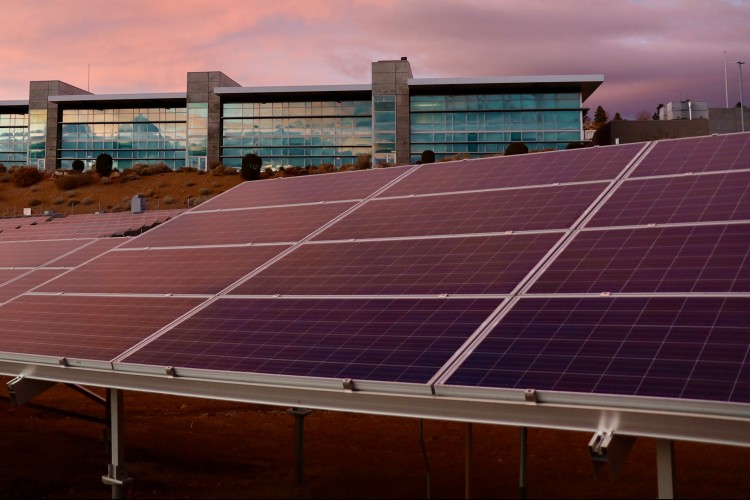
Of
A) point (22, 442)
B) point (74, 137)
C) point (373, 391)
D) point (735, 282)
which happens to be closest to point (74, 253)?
point (22, 442)

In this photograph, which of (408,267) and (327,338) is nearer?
(327,338)

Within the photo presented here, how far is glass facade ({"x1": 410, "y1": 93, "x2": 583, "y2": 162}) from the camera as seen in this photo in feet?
299

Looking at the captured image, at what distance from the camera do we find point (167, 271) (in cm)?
1683

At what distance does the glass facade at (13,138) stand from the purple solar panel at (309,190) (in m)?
108

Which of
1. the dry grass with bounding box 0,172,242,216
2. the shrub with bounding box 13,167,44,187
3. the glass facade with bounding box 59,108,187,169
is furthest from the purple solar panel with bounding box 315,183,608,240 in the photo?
the glass facade with bounding box 59,108,187,169

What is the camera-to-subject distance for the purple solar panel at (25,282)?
1866cm

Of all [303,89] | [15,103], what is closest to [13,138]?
[15,103]

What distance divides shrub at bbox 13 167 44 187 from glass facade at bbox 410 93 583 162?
48.8 meters

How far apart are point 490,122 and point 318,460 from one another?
75.8 meters

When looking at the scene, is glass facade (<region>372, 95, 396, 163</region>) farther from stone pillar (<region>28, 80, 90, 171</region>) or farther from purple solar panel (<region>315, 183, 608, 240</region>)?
purple solar panel (<region>315, 183, 608, 240</region>)

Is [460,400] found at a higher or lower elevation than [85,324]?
lower

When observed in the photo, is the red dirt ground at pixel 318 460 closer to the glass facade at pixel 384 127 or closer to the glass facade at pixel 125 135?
the glass facade at pixel 384 127

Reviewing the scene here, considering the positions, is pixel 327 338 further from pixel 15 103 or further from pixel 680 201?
pixel 15 103

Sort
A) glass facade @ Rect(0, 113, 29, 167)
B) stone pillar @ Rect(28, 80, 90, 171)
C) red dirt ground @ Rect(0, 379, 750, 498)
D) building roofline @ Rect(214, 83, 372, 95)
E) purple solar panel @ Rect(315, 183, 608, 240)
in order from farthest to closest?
glass facade @ Rect(0, 113, 29, 167)
stone pillar @ Rect(28, 80, 90, 171)
building roofline @ Rect(214, 83, 372, 95)
red dirt ground @ Rect(0, 379, 750, 498)
purple solar panel @ Rect(315, 183, 608, 240)
